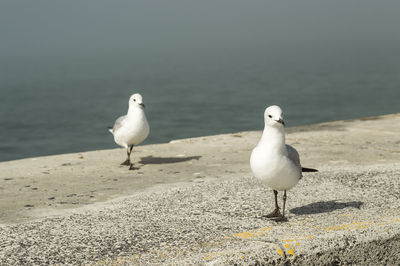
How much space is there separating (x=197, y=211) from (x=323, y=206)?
1228 mm

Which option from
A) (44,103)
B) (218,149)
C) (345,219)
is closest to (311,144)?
(218,149)

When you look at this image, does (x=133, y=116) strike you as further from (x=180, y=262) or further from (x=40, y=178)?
(x=180, y=262)

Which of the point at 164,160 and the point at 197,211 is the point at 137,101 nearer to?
the point at 164,160

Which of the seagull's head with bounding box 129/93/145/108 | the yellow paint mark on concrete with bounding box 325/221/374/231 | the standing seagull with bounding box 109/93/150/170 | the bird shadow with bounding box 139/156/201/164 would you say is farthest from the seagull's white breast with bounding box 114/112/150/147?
the yellow paint mark on concrete with bounding box 325/221/374/231

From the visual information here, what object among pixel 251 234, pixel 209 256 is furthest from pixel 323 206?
pixel 209 256

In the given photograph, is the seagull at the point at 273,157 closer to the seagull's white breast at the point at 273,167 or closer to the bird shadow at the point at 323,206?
the seagull's white breast at the point at 273,167

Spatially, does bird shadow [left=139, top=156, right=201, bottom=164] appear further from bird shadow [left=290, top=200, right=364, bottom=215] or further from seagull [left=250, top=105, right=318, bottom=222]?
seagull [left=250, top=105, right=318, bottom=222]

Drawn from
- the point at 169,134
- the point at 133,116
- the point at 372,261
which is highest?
the point at 133,116

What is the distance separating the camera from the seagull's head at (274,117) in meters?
4.70

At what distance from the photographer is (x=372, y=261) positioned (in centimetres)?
450

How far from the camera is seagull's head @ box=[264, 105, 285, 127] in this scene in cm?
470

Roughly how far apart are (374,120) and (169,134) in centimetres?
1829

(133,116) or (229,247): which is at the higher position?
(133,116)

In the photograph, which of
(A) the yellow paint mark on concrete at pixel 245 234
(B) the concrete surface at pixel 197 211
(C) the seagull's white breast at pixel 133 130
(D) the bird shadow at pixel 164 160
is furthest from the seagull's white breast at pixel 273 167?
(C) the seagull's white breast at pixel 133 130
